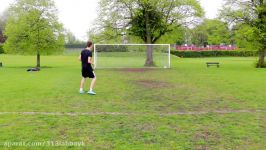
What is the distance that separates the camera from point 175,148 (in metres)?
5.59

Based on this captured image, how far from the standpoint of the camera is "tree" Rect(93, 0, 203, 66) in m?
31.0

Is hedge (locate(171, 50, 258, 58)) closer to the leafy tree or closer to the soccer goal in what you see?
the soccer goal

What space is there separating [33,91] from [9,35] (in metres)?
17.0

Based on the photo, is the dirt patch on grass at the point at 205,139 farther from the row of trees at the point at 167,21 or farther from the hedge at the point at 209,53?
the hedge at the point at 209,53

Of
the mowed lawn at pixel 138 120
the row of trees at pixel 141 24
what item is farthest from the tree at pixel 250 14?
the mowed lawn at pixel 138 120

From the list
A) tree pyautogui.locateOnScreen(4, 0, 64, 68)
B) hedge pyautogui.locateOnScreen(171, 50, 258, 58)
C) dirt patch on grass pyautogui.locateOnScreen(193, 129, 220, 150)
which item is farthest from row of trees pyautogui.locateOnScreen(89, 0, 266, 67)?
hedge pyautogui.locateOnScreen(171, 50, 258, 58)

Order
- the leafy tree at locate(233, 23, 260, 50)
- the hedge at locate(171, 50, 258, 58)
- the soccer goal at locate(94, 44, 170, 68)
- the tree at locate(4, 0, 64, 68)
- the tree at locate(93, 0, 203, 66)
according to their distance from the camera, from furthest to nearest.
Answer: the hedge at locate(171, 50, 258, 58)
the soccer goal at locate(94, 44, 170, 68)
the tree at locate(93, 0, 203, 66)
the tree at locate(4, 0, 64, 68)
the leafy tree at locate(233, 23, 260, 50)

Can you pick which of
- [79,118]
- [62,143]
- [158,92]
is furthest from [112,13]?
[62,143]

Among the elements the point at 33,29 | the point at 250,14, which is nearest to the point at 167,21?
the point at 250,14

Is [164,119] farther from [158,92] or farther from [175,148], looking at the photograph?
[158,92]

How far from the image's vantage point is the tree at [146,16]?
102 ft

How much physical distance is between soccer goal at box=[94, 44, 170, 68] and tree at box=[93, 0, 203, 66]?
98 centimetres

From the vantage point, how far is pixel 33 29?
27828 mm

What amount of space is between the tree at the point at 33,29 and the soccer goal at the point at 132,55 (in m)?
4.34
